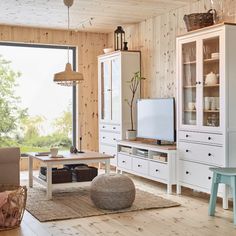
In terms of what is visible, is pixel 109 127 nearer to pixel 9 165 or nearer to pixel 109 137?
pixel 109 137

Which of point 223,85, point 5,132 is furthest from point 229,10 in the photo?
point 5,132

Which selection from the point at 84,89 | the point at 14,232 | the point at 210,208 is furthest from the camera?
the point at 84,89

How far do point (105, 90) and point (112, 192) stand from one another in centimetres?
340

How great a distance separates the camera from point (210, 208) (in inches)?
181

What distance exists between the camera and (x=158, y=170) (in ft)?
19.6

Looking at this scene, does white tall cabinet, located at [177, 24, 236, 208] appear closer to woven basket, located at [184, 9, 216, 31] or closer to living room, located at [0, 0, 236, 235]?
living room, located at [0, 0, 236, 235]

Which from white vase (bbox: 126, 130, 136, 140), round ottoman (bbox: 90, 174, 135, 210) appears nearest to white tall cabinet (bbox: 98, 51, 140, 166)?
white vase (bbox: 126, 130, 136, 140)

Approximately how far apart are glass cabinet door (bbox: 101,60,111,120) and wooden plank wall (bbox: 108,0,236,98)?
59cm

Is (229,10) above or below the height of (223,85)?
above

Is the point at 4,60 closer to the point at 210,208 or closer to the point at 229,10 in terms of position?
the point at 229,10

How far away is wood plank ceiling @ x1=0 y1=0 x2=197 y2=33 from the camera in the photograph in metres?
6.05

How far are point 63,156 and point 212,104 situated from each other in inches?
77.3

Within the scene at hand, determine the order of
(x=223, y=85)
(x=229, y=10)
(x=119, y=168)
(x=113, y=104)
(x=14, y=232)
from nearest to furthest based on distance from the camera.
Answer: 1. (x=14, y=232)
2. (x=223, y=85)
3. (x=229, y=10)
4. (x=119, y=168)
5. (x=113, y=104)

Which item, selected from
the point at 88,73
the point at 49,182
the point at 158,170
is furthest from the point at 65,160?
the point at 88,73
